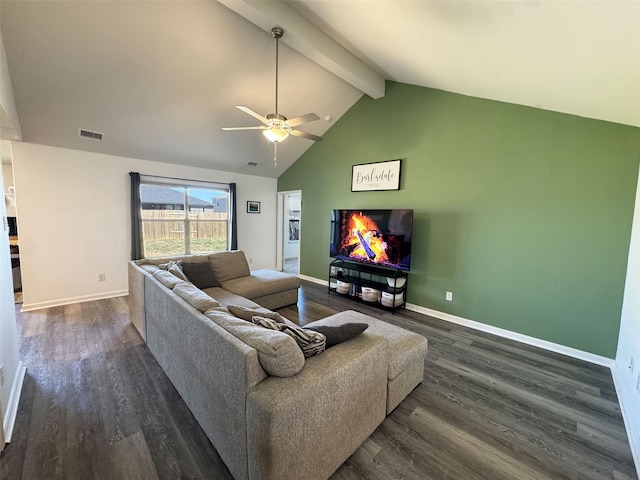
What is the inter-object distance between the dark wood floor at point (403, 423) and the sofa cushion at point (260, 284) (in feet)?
3.90

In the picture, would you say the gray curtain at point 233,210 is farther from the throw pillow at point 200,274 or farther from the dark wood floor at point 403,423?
the dark wood floor at point 403,423

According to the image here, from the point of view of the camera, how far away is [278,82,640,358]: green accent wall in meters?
2.71

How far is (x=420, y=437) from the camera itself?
177 cm

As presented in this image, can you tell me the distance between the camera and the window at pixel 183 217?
504 centimetres

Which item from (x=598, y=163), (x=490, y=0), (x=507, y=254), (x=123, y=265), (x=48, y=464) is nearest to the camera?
(x=48, y=464)

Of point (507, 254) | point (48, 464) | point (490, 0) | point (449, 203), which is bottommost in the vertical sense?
point (48, 464)

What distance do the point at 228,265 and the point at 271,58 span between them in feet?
9.48

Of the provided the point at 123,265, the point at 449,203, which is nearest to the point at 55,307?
the point at 123,265

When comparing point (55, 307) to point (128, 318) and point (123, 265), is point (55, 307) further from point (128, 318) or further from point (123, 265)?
point (128, 318)

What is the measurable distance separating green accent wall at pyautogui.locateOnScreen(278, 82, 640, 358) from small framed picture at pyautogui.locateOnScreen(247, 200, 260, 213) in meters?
3.01

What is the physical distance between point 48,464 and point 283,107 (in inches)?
182

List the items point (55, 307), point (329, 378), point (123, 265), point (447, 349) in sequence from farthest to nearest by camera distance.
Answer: point (123, 265), point (55, 307), point (447, 349), point (329, 378)

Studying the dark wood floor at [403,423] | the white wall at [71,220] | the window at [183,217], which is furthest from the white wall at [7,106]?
the dark wood floor at [403,423]

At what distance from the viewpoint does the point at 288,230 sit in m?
8.07
